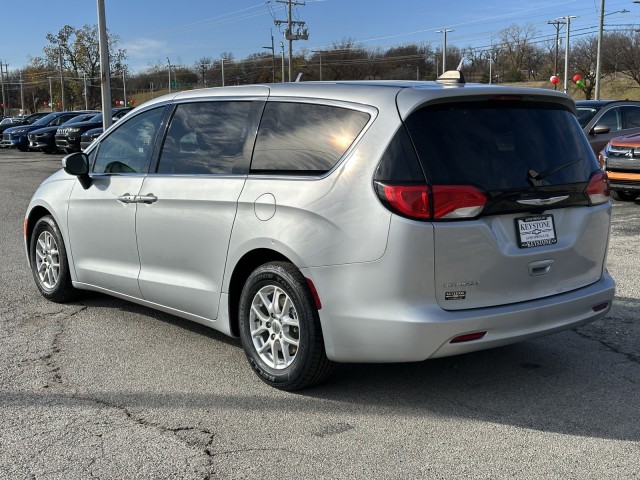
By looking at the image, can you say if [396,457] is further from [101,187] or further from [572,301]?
[101,187]

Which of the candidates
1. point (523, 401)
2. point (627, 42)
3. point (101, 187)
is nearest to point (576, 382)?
point (523, 401)

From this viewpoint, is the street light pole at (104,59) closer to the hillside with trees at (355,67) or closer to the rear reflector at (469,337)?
the rear reflector at (469,337)

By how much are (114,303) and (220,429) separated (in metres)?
2.94

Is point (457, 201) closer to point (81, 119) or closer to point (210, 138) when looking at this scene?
point (210, 138)

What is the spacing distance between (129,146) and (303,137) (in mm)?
1858

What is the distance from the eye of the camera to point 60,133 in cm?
2866

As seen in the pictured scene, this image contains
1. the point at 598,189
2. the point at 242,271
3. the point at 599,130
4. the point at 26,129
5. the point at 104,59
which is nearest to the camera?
the point at 598,189

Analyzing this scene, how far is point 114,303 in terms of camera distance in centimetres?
636

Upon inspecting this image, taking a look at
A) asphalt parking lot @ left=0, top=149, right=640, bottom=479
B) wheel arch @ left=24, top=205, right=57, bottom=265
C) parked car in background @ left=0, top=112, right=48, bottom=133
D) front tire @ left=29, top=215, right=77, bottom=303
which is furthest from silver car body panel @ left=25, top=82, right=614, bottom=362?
parked car in background @ left=0, top=112, right=48, bottom=133

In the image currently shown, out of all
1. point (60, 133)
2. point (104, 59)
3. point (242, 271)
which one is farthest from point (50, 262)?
point (60, 133)

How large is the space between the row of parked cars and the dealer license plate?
73.7 feet

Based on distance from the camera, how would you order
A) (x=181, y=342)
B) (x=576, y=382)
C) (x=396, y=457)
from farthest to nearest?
(x=181, y=342), (x=576, y=382), (x=396, y=457)

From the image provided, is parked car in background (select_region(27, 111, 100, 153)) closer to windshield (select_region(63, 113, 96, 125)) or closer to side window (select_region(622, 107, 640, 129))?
windshield (select_region(63, 113, 96, 125))

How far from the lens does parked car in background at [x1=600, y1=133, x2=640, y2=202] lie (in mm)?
12359
